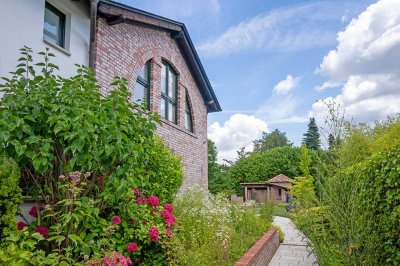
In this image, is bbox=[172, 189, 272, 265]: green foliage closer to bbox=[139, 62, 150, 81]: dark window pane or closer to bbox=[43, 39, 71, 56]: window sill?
bbox=[43, 39, 71, 56]: window sill

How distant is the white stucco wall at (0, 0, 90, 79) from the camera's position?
5.25m

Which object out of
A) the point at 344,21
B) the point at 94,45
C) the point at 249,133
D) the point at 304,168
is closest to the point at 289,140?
the point at 249,133

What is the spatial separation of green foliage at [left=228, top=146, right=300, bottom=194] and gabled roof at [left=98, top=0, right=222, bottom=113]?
56.0 ft

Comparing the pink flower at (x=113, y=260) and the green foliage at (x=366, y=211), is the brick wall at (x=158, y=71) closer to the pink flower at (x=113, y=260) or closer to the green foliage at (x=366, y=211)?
the pink flower at (x=113, y=260)

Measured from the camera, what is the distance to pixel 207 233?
5.53 m

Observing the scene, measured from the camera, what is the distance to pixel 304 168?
15789 millimetres

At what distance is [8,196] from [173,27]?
346 inches

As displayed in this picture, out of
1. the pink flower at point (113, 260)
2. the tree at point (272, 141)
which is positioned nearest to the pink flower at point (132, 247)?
the pink flower at point (113, 260)

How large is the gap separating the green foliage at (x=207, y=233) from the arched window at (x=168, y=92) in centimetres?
424

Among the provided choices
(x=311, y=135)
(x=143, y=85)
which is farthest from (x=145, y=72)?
(x=311, y=135)

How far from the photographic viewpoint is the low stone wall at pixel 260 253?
5107 mm

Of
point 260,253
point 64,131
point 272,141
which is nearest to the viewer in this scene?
point 64,131

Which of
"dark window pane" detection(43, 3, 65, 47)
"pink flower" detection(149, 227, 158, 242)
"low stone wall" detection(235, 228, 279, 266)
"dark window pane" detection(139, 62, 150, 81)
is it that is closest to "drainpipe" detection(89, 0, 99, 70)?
"dark window pane" detection(43, 3, 65, 47)

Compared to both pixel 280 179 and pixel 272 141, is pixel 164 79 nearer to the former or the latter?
pixel 280 179
